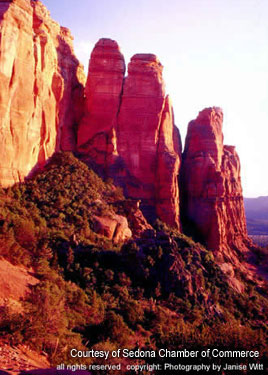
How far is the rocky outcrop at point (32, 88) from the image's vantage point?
20453 mm

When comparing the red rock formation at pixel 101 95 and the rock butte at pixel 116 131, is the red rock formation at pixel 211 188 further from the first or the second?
the red rock formation at pixel 101 95

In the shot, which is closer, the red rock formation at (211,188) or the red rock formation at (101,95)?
the red rock formation at (101,95)

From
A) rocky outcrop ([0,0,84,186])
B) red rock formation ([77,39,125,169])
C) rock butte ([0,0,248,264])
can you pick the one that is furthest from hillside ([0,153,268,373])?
red rock formation ([77,39,125,169])

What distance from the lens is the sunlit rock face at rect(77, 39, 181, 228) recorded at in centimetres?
3033

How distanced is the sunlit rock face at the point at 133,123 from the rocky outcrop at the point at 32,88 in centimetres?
233

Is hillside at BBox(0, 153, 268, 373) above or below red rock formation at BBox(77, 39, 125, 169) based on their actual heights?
below

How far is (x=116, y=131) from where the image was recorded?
100 feet

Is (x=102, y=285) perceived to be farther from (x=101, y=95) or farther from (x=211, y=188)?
(x=211, y=188)

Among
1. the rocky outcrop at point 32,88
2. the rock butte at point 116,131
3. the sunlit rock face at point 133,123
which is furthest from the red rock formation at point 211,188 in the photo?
the rocky outcrop at point 32,88

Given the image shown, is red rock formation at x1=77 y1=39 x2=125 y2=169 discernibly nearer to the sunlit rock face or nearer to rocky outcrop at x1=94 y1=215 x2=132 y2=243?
the sunlit rock face

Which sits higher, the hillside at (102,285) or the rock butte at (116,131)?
the rock butte at (116,131)

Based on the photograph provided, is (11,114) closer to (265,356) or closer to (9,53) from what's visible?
(9,53)

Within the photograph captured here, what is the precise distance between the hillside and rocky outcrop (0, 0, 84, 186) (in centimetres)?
205

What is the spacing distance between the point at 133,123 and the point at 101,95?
399 centimetres
